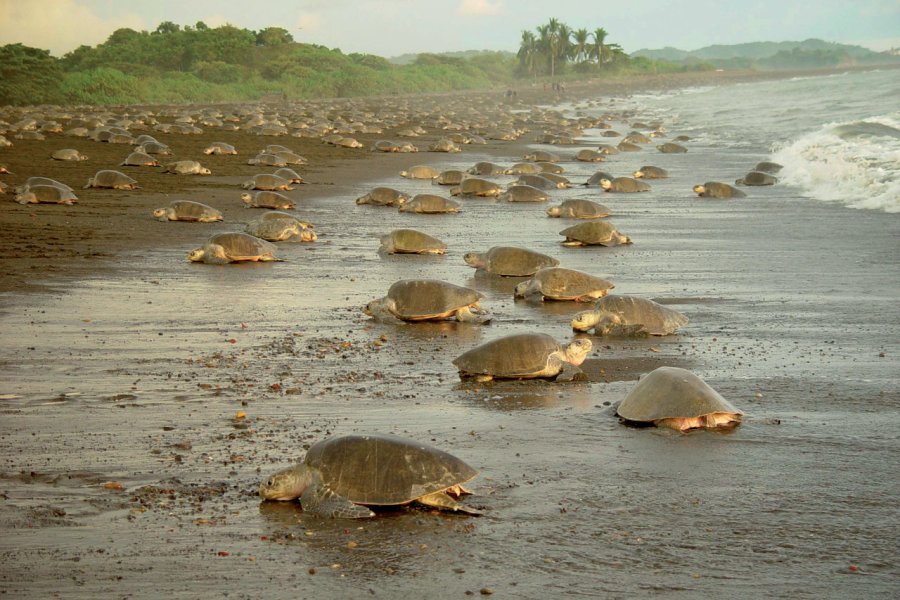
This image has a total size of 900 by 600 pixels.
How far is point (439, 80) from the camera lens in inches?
3981

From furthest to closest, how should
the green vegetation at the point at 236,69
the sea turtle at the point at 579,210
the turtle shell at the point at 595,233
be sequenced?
the green vegetation at the point at 236,69, the sea turtle at the point at 579,210, the turtle shell at the point at 595,233

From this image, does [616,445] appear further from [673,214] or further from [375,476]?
[673,214]

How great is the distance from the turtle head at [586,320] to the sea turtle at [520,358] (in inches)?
53.2

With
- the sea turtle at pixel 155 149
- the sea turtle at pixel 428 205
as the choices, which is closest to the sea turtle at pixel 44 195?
the sea turtle at pixel 428 205

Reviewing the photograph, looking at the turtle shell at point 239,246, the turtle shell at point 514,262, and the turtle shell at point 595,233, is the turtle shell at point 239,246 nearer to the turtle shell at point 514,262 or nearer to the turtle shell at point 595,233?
the turtle shell at point 514,262

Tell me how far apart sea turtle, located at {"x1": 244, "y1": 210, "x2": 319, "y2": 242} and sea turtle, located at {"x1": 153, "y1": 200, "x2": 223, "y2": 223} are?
1.56 metres

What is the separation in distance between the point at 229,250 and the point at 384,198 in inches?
242

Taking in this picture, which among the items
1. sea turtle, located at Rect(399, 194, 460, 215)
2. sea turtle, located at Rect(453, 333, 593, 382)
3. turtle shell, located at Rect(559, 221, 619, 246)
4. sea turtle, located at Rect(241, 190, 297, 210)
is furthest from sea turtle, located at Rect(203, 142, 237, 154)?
sea turtle, located at Rect(453, 333, 593, 382)

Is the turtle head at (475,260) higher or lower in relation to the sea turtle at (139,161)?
lower

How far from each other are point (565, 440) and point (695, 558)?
164cm

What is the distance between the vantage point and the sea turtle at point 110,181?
17.9m

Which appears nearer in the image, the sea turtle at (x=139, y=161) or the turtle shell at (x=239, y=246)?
the turtle shell at (x=239, y=246)

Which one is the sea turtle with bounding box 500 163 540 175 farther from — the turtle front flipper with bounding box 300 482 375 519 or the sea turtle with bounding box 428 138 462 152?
the turtle front flipper with bounding box 300 482 375 519

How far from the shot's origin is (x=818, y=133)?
100 feet
